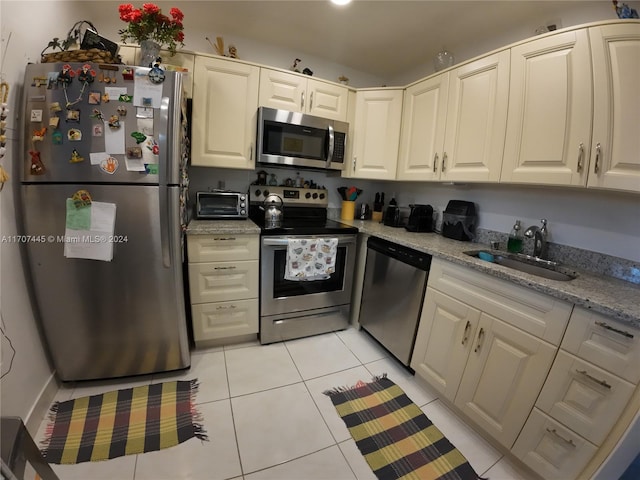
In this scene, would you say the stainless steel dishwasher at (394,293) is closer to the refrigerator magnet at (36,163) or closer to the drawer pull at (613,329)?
the drawer pull at (613,329)

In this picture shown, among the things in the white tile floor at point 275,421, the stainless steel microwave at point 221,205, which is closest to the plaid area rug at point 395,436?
the white tile floor at point 275,421

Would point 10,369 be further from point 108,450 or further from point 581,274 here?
point 581,274

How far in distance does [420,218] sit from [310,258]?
0.98 m

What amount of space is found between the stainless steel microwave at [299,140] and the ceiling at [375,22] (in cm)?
65

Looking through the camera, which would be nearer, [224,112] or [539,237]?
[539,237]

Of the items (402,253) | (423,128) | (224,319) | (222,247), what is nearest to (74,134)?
(222,247)

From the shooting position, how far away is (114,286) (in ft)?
4.49

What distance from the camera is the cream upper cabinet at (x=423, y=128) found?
187 cm

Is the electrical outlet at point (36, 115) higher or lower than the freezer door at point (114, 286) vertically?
higher

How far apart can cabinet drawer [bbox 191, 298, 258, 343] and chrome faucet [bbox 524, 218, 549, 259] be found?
187 cm

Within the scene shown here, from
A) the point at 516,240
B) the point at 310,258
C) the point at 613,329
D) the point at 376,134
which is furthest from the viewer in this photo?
the point at 376,134

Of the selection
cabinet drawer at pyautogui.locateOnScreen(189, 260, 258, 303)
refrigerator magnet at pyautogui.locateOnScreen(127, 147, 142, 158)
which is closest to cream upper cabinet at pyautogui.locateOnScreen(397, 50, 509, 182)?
cabinet drawer at pyautogui.locateOnScreen(189, 260, 258, 303)

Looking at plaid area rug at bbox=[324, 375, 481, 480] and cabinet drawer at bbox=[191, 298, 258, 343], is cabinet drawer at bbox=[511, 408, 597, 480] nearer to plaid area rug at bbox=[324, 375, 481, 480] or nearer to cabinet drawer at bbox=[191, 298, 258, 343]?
plaid area rug at bbox=[324, 375, 481, 480]

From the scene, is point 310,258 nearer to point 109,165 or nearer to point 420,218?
point 420,218
